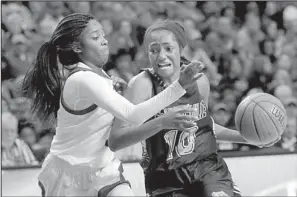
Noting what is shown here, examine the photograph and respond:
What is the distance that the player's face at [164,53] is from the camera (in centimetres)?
221

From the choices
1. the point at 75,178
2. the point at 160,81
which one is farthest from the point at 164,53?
the point at 75,178

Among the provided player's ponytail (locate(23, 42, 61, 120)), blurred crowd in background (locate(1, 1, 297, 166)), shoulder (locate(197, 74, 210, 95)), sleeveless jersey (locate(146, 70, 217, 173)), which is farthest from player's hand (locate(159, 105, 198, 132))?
blurred crowd in background (locate(1, 1, 297, 166))

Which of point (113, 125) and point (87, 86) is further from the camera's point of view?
point (113, 125)

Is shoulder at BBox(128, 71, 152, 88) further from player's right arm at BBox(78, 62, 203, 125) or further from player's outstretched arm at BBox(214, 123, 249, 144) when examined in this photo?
player's outstretched arm at BBox(214, 123, 249, 144)

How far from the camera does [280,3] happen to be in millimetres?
3379

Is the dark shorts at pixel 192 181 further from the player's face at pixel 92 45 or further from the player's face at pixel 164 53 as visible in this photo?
the player's face at pixel 92 45

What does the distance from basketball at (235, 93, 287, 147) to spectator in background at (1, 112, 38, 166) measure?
54.6 inches

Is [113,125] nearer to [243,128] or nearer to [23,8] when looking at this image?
[243,128]

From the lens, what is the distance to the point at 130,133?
2.05 metres

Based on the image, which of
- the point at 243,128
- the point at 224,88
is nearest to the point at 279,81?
the point at 224,88

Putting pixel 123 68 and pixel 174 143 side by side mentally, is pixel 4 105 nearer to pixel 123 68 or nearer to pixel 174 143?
pixel 123 68

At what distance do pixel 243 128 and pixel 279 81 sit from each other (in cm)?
122

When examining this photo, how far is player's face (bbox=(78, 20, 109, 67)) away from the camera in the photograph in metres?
2.05

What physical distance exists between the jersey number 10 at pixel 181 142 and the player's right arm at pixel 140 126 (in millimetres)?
176
